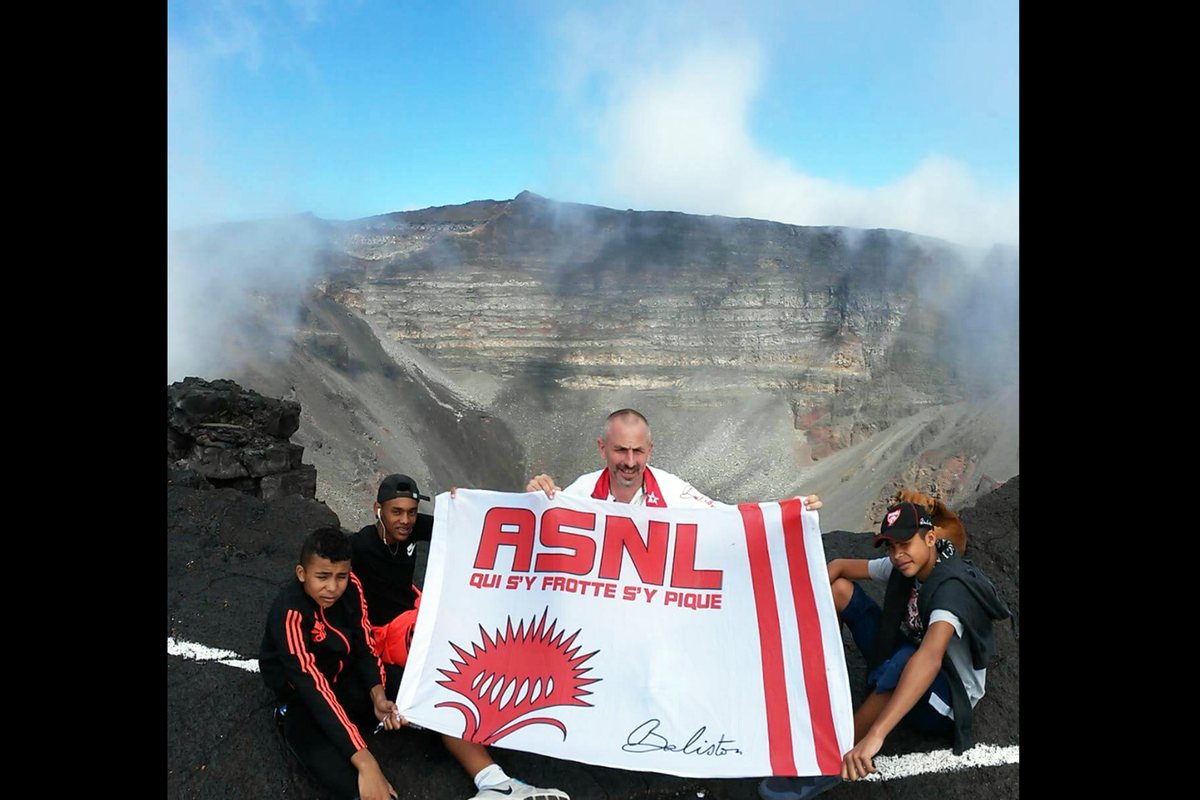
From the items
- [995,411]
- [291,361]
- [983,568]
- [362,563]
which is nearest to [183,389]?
[362,563]

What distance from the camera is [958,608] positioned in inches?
115

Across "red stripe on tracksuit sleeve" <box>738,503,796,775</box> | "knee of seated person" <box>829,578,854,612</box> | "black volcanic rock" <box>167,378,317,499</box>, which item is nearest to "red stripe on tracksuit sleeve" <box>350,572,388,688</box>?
"red stripe on tracksuit sleeve" <box>738,503,796,775</box>

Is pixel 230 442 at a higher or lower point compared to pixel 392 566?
higher

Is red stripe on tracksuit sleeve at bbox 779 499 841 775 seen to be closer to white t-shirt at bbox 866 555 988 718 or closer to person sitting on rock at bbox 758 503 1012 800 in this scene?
person sitting on rock at bbox 758 503 1012 800

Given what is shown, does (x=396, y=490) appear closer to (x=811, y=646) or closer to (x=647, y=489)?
(x=647, y=489)

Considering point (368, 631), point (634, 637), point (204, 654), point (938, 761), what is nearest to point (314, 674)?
point (368, 631)

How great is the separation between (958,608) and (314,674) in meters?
2.43

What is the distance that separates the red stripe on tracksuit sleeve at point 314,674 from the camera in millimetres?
2863

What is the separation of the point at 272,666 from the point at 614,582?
4.58 feet

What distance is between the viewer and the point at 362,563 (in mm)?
3705

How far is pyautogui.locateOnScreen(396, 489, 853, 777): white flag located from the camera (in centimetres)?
290

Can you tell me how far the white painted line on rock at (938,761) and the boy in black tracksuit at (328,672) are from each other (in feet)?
6.46
